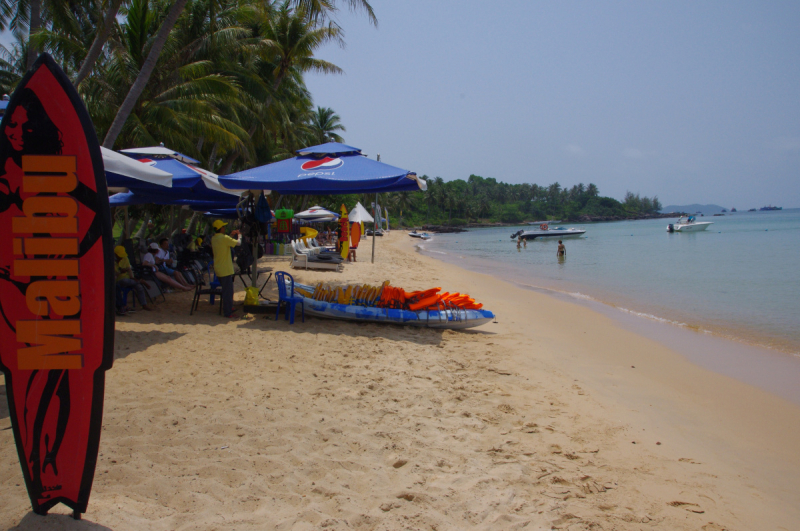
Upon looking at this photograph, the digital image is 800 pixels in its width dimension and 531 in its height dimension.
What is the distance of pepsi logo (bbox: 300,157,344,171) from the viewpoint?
735 cm

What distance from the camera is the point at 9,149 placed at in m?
1.99

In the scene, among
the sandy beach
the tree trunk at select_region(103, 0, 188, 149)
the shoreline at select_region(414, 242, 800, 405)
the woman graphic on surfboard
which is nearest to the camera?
the woman graphic on surfboard

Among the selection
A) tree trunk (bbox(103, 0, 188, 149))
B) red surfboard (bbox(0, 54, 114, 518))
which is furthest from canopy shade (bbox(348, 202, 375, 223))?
red surfboard (bbox(0, 54, 114, 518))

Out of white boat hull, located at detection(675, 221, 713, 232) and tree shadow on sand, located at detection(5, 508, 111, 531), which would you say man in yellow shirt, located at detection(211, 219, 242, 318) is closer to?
tree shadow on sand, located at detection(5, 508, 111, 531)

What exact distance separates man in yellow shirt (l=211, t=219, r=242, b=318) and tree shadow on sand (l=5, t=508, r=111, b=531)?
15.6 ft

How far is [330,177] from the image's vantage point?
23.0ft

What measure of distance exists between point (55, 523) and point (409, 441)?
2.08 m

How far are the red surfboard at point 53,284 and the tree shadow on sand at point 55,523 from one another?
0.21 feet

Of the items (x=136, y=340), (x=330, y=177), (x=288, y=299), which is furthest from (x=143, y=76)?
(x=136, y=340)

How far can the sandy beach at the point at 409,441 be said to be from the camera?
258 cm

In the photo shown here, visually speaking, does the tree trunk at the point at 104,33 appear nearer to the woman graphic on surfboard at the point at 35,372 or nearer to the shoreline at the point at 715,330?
the woman graphic on surfboard at the point at 35,372

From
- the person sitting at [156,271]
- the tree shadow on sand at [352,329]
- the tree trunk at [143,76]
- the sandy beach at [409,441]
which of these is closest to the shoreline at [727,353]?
the sandy beach at [409,441]

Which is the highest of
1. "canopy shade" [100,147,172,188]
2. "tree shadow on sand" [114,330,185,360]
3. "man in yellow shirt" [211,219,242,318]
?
"canopy shade" [100,147,172,188]

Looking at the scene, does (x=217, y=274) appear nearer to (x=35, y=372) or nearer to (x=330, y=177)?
(x=330, y=177)
